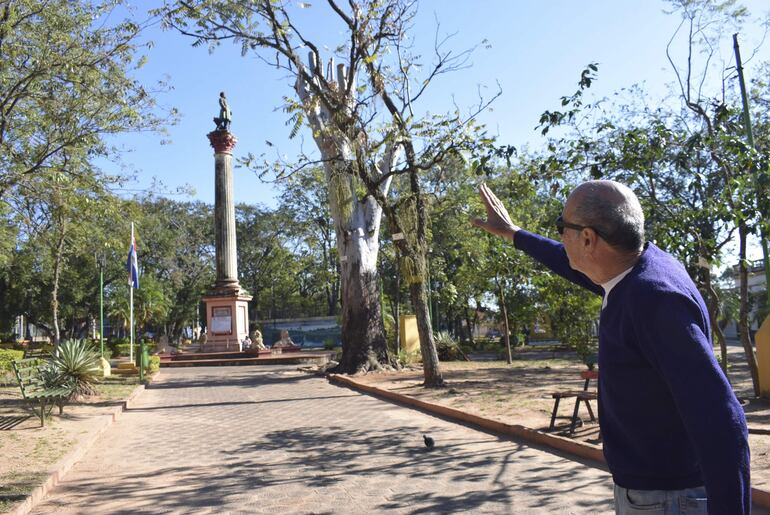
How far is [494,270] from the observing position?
802 inches

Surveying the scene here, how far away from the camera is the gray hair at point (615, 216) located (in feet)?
6.33

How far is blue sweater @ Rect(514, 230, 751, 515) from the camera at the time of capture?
154cm

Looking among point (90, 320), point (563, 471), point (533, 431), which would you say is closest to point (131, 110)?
point (533, 431)

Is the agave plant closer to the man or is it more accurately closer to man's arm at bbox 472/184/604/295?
man's arm at bbox 472/184/604/295

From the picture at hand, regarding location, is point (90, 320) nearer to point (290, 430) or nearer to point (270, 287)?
point (270, 287)

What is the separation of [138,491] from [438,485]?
278cm

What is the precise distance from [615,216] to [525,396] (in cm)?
1019

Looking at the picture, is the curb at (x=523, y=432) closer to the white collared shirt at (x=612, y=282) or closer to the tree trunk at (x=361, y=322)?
the white collared shirt at (x=612, y=282)

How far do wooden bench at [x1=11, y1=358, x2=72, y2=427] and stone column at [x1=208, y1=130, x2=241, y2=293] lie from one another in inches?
842

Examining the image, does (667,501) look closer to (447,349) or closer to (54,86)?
(54,86)

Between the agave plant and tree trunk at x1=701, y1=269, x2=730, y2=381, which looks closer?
tree trunk at x1=701, y1=269, x2=730, y2=381

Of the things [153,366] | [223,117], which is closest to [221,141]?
[223,117]

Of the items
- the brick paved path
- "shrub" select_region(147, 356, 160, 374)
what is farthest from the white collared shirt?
"shrub" select_region(147, 356, 160, 374)

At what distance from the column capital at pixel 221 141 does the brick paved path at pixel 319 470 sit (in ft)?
80.5
